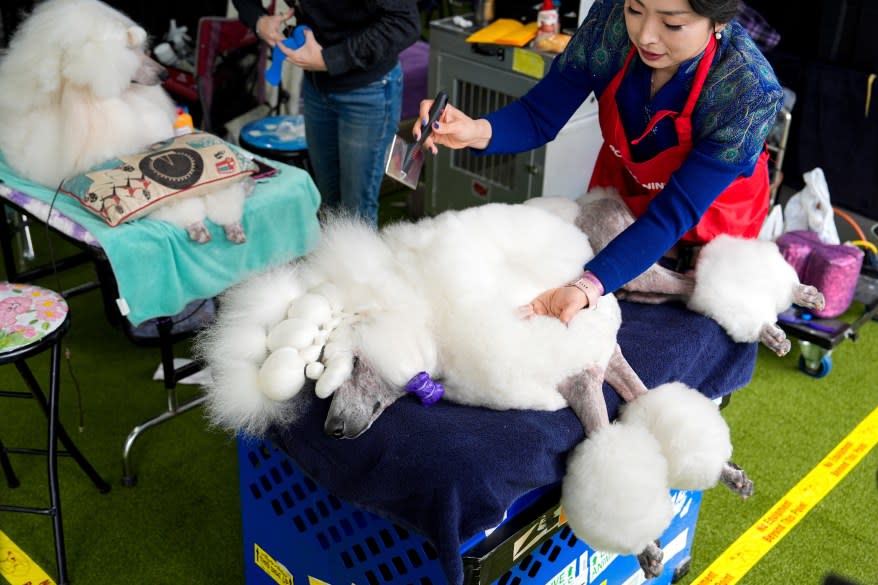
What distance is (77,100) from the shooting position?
212 centimetres

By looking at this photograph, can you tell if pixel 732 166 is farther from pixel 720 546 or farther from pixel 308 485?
pixel 720 546

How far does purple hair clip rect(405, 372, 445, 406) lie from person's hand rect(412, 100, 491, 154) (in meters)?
0.48

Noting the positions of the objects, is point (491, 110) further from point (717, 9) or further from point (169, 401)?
point (717, 9)

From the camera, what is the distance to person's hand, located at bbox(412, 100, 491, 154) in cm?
161

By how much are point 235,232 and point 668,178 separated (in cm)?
116

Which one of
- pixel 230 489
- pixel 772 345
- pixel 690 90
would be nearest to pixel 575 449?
pixel 772 345

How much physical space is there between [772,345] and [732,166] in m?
0.37

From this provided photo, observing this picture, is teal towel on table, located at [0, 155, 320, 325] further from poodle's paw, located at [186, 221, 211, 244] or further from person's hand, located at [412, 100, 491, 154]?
person's hand, located at [412, 100, 491, 154]

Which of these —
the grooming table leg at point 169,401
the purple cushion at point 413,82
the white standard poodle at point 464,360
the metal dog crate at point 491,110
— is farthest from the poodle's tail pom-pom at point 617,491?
the purple cushion at point 413,82

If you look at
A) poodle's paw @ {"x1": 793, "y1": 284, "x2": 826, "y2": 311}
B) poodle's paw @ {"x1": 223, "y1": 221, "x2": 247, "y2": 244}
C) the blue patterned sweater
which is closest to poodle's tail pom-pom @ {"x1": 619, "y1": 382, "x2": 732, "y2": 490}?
the blue patterned sweater

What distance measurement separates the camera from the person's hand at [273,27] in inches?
94.7

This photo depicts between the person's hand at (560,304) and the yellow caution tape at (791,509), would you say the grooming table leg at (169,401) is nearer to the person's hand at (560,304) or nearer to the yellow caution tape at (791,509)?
the person's hand at (560,304)

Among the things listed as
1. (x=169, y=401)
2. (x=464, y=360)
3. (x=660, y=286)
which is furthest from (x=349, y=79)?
(x=464, y=360)

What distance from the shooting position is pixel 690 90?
1507 mm
